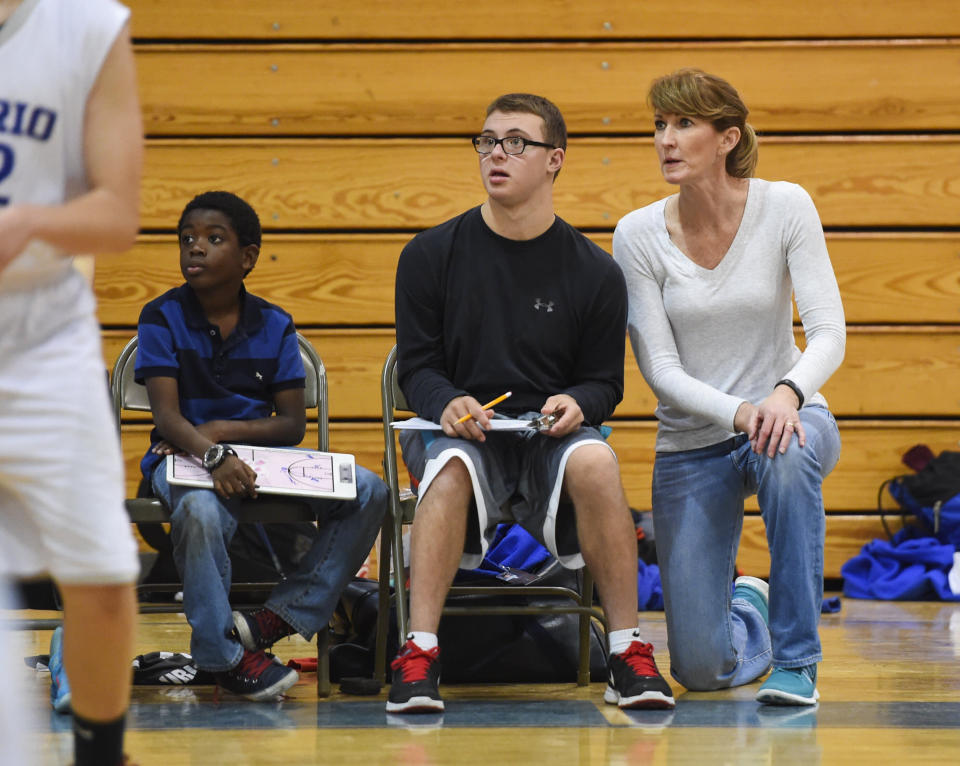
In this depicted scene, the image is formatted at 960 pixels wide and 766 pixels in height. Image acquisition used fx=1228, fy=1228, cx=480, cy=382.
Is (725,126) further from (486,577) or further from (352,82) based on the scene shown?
(352,82)

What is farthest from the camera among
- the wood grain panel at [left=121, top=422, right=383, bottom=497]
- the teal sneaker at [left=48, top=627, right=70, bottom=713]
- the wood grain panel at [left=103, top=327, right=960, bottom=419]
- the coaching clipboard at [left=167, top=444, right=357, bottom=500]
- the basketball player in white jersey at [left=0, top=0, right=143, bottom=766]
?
the wood grain panel at [left=103, top=327, right=960, bottom=419]

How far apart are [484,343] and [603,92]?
216cm

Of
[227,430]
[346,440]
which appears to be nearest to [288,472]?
[227,430]

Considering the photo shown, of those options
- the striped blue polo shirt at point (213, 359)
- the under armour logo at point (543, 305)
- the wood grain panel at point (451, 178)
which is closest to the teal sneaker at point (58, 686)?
the striped blue polo shirt at point (213, 359)

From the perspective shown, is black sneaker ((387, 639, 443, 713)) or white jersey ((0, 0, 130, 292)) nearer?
white jersey ((0, 0, 130, 292))

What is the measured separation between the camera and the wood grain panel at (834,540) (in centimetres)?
475

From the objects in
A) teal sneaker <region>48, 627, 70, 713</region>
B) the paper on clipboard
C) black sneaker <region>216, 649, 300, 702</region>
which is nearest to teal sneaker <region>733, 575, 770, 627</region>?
the paper on clipboard

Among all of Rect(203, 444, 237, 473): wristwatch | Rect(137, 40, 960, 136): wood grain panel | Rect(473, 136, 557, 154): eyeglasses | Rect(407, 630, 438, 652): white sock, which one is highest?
Rect(137, 40, 960, 136): wood grain panel

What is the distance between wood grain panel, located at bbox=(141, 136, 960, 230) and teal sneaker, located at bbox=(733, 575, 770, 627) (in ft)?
6.02

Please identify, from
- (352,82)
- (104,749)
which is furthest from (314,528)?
(352,82)

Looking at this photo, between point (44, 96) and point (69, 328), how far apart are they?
275 millimetres

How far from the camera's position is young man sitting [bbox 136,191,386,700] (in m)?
2.62

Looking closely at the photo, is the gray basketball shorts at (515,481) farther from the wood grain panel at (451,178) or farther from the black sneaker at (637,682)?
the wood grain panel at (451,178)

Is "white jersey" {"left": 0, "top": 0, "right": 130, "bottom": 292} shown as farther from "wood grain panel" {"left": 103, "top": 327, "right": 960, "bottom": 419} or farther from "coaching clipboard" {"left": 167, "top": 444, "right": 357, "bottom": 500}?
"wood grain panel" {"left": 103, "top": 327, "right": 960, "bottom": 419}
